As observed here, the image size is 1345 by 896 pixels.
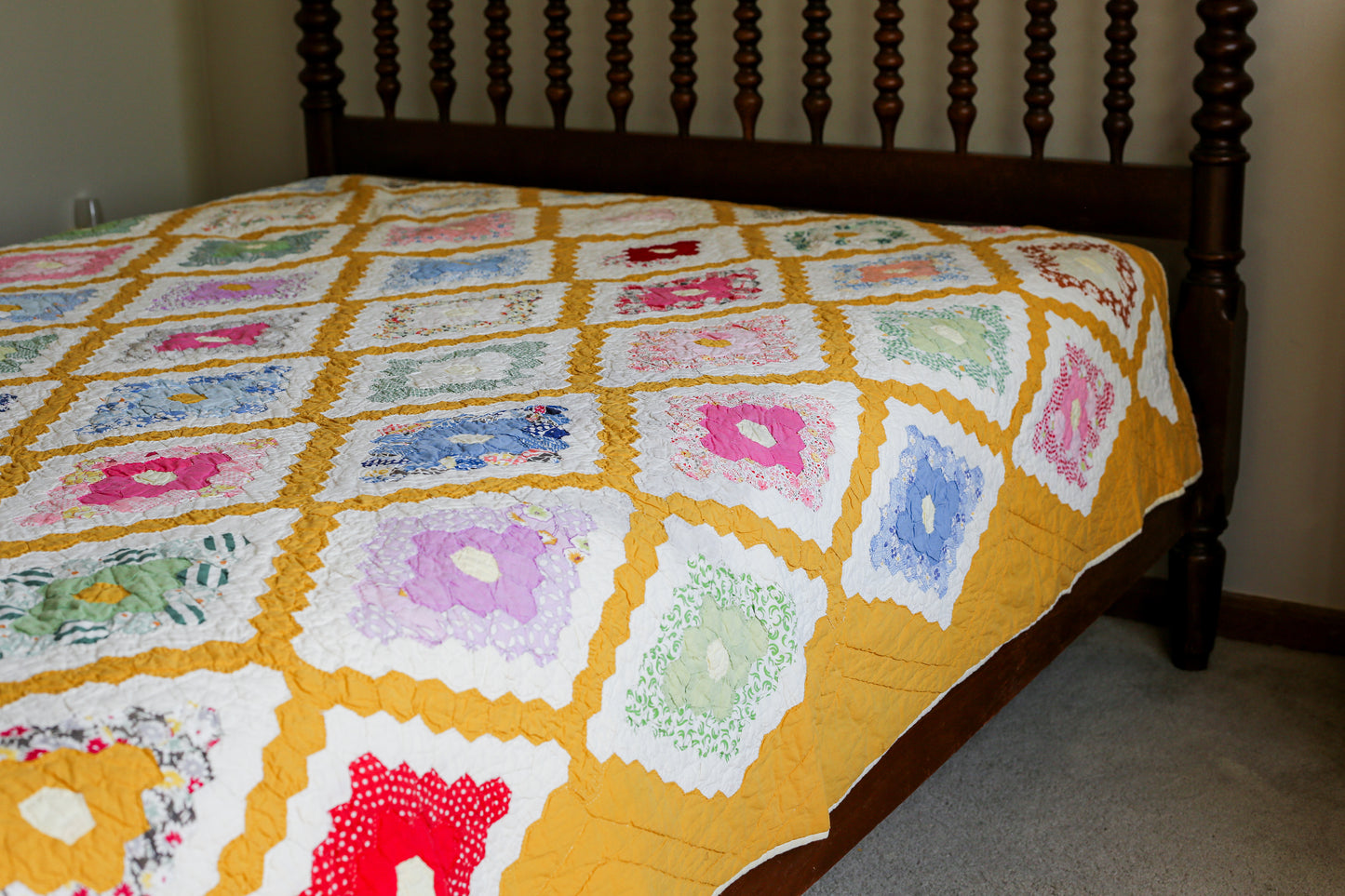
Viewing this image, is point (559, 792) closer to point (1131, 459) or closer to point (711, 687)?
point (711, 687)

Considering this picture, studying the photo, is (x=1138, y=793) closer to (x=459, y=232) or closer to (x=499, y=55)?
(x=459, y=232)

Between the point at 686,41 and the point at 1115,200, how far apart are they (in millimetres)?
777

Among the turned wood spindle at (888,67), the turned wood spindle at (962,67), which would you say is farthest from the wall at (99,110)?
the turned wood spindle at (962,67)

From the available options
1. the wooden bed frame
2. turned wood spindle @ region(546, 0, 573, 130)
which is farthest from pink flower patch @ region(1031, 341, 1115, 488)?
turned wood spindle @ region(546, 0, 573, 130)

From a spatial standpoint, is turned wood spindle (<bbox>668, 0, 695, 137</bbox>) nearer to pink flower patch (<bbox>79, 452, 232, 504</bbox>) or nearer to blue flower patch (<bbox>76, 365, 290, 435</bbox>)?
blue flower patch (<bbox>76, 365, 290, 435</bbox>)

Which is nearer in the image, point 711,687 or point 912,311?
point 711,687

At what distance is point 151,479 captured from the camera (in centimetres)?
108

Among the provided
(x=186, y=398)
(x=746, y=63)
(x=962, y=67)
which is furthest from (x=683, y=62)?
(x=186, y=398)

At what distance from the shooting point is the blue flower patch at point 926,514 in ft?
4.00

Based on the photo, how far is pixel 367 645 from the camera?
32.4 inches

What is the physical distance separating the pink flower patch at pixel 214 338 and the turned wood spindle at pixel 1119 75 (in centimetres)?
127

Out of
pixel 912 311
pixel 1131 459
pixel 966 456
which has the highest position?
pixel 912 311

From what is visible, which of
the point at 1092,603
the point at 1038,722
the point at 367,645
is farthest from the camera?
the point at 1038,722

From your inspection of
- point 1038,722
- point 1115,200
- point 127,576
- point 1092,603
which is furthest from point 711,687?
point 1115,200
